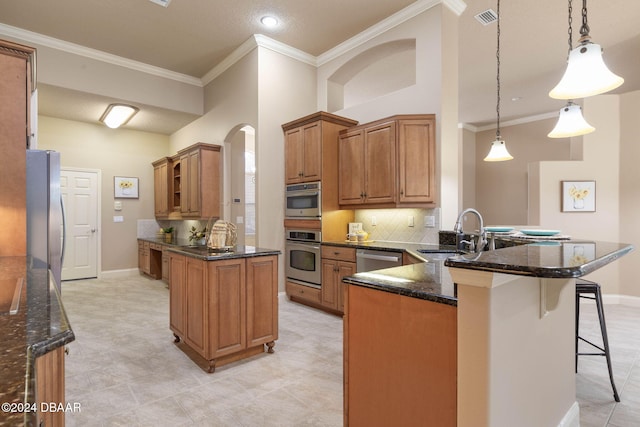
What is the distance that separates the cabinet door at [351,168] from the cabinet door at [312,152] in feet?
1.07

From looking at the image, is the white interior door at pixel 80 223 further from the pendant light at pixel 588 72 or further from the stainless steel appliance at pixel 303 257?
the pendant light at pixel 588 72

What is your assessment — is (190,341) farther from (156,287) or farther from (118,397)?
(156,287)

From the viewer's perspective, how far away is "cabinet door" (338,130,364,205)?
4.17 metres

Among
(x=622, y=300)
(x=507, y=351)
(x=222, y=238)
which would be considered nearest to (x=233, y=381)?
(x=222, y=238)

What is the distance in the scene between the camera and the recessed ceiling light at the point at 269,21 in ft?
13.5

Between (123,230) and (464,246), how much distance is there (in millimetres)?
6744

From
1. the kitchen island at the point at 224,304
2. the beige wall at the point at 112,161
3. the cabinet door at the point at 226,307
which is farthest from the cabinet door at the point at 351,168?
the beige wall at the point at 112,161

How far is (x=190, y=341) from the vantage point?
9.26 feet

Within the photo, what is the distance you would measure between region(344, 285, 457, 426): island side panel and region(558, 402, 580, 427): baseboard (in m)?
1.05

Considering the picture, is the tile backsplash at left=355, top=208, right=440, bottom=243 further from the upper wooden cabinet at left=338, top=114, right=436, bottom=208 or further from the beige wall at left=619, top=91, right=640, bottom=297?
the beige wall at left=619, top=91, right=640, bottom=297

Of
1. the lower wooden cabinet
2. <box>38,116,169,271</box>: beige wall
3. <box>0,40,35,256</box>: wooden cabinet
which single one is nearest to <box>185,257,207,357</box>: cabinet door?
<box>0,40,35,256</box>: wooden cabinet

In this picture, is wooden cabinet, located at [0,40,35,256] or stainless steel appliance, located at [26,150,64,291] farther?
stainless steel appliance, located at [26,150,64,291]

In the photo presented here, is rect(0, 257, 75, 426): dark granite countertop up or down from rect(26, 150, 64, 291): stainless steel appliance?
down

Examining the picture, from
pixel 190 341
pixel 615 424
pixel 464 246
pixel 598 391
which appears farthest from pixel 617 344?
pixel 190 341
